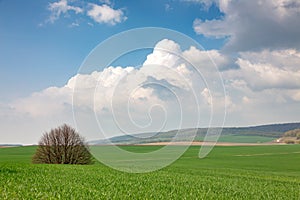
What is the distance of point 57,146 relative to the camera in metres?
44.2

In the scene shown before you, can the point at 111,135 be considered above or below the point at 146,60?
below

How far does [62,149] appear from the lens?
44.0 m

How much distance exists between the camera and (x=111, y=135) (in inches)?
676

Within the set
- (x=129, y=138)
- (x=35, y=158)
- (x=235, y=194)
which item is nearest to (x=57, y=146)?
(x=35, y=158)

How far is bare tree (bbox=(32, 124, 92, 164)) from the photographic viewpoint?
43.6 m

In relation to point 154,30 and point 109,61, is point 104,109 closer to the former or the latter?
point 109,61

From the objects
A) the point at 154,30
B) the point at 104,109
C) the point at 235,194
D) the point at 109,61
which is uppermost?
the point at 154,30

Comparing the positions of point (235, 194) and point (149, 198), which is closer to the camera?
point (149, 198)

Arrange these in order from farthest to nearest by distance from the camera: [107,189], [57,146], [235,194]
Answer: [57,146] → [235,194] → [107,189]

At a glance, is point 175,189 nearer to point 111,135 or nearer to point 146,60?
point 111,135

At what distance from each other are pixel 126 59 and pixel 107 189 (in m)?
6.24

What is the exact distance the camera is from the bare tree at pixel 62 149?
43625 mm

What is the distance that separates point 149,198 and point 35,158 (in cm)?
3451

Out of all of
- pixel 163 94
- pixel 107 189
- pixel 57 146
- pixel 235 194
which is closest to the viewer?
pixel 107 189
